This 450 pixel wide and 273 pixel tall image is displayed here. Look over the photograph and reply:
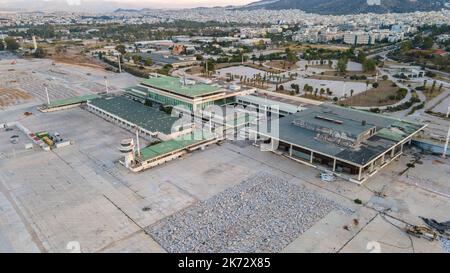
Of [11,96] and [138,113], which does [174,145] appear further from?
[11,96]

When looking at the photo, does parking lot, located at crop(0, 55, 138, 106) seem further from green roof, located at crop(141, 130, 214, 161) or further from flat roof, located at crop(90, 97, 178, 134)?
green roof, located at crop(141, 130, 214, 161)

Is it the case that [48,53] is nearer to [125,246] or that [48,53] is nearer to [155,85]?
[155,85]

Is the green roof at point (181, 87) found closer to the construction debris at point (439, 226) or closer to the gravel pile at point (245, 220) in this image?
the gravel pile at point (245, 220)

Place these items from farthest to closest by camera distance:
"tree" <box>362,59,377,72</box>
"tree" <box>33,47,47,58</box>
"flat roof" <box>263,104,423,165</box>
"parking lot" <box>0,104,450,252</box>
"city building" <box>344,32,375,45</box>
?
1. "city building" <box>344,32,375,45</box>
2. "tree" <box>33,47,47,58</box>
3. "tree" <box>362,59,377,72</box>
4. "flat roof" <box>263,104,423,165</box>
5. "parking lot" <box>0,104,450,252</box>

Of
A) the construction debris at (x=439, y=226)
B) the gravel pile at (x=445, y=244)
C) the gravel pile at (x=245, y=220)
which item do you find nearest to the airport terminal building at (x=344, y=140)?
the gravel pile at (x=245, y=220)

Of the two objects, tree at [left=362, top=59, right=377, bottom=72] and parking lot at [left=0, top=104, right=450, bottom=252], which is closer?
parking lot at [left=0, top=104, right=450, bottom=252]

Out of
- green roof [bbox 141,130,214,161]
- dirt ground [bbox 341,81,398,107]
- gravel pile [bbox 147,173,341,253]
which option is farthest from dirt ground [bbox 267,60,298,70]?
gravel pile [bbox 147,173,341,253]

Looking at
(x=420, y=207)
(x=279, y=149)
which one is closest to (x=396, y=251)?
(x=420, y=207)

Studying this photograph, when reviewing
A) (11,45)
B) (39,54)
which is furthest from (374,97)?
(11,45)
